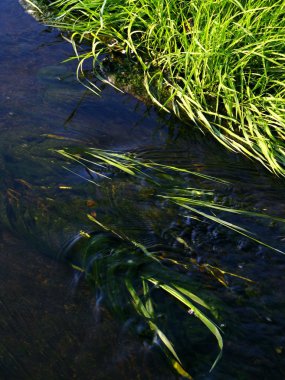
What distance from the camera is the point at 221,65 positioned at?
12.1 ft

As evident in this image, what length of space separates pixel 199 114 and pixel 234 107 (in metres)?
0.29

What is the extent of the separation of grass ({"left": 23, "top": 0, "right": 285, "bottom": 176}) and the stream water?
15 centimetres

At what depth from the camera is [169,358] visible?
232 centimetres

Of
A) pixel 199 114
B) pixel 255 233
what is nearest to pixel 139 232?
pixel 255 233

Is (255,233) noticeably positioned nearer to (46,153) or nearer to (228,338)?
(228,338)

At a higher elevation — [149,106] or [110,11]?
[110,11]

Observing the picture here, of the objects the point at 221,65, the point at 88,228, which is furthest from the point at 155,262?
the point at 221,65

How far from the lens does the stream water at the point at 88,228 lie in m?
2.33

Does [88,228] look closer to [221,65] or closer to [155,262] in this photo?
[155,262]

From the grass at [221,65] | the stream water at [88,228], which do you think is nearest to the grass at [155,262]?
the stream water at [88,228]

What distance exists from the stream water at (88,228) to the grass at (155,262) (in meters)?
0.06

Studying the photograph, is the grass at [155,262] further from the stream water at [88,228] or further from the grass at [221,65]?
the grass at [221,65]

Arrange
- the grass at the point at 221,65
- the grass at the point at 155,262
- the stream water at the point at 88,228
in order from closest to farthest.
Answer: the stream water at the point at 88,228 < the grass at the point at 155,262 < the grass at the point at 221,65

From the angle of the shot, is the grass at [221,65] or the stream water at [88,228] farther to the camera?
the grass at [221,65]
